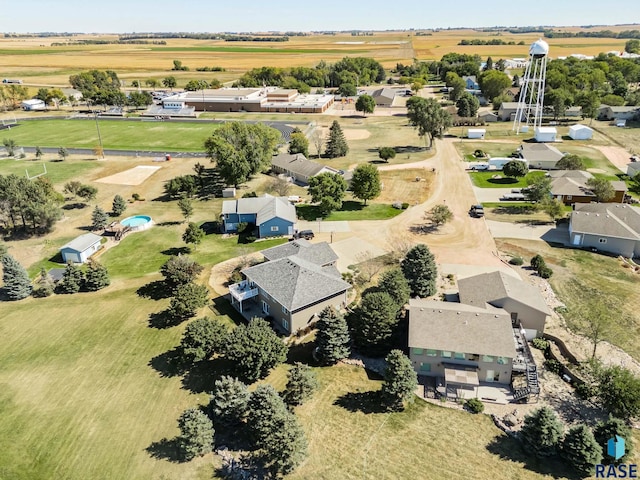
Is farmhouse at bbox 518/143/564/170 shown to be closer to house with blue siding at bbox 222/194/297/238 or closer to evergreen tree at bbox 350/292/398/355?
house with blue siding at bbox 222/194/297/238

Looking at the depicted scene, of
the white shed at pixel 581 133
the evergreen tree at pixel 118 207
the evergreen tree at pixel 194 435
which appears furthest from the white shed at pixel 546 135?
the evergreen tree at pixel 194 435

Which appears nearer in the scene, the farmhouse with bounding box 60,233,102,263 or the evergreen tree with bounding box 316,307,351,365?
the evergreen tree with bounding box 316,307,351,365

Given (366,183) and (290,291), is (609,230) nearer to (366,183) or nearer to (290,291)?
(366,183)

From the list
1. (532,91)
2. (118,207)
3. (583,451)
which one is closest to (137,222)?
(118,207)

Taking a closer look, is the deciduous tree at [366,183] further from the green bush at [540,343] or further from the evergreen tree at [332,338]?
the green bush at [540,343]

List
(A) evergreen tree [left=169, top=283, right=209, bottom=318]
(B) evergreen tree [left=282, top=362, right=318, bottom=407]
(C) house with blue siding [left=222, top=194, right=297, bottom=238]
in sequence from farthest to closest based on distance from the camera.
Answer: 1. (C) house with blue siding [left=222, top=194, right=297, bottom=238]
2. (A) evergreen tree [left=169, top=283, right=209, bottom=318]
3. (B) evergreen tree [left=282, top=362, right=318, bottom=407]

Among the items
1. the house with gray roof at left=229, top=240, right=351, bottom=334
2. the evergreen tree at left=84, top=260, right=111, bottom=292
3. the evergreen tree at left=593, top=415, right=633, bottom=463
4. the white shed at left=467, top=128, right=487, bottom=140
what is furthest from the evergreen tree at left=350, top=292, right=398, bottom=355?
the white shed at left=467, top=128, right=487, bottom=140
